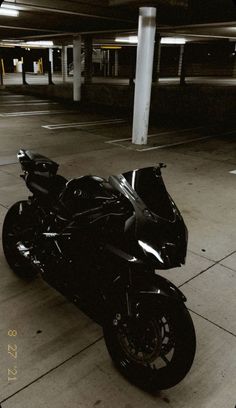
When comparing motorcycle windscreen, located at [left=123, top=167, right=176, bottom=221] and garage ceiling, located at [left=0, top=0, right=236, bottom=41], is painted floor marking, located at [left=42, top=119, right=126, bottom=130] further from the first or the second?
motorcycle windscreen, located at [left=123, top=167, right=176, bottom=221]

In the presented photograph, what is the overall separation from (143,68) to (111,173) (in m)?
3.57

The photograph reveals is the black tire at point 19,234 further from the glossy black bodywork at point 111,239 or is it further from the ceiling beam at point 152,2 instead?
the ceiling beam at point 152,2

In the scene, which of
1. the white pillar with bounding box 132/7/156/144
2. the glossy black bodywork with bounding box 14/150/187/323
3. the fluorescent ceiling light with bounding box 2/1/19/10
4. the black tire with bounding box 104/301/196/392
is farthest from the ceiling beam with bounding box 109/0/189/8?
the black tire with bounding box 104/301/196/392

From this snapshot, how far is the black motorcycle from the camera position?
7.00 ft

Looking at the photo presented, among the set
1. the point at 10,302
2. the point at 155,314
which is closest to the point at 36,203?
the point at 10,302

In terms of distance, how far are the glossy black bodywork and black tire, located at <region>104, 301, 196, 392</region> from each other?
111mm

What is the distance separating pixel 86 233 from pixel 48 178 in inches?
38.9

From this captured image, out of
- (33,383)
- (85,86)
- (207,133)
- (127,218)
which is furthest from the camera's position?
(85,86)

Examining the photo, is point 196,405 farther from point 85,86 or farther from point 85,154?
point 85,86

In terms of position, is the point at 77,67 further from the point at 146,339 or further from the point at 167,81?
the point at 146,339

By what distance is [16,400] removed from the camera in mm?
2260

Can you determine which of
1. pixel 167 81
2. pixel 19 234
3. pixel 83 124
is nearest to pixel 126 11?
pixel 83 124

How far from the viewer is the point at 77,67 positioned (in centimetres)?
1733

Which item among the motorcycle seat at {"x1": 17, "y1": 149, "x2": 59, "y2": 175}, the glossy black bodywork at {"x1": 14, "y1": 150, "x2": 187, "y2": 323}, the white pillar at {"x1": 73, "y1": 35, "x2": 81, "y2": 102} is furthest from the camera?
the white pillar at {"x1": 73, "y1": 35, "x2": 81, "y2": 102}
